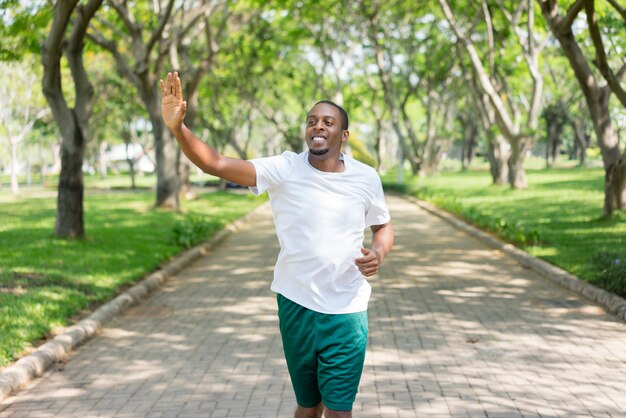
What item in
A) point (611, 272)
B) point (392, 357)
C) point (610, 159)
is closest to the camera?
point (392, 357)

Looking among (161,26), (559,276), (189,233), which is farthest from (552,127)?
(559,276)

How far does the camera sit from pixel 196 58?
29891 millimetres

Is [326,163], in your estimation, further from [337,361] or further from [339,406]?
[339,406]

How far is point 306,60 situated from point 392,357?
32875mm

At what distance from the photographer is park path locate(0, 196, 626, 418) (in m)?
5.42

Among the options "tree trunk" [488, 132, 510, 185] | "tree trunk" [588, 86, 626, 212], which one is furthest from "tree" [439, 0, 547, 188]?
"tree trunk" [488, 132, 510, 185]

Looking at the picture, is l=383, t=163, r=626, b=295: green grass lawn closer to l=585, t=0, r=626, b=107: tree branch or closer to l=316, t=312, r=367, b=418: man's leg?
l=585, t=0, r=626, b=107: tree branch

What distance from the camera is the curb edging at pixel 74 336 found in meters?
5.99

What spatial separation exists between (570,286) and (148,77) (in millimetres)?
12522

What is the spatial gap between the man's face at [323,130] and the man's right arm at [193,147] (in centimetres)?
28

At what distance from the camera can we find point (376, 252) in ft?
12.0

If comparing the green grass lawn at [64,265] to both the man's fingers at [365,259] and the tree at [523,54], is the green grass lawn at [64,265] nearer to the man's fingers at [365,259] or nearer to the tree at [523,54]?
the man's fingers at [365,259]

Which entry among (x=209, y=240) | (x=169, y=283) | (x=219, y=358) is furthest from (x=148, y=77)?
(x=219, y=358)

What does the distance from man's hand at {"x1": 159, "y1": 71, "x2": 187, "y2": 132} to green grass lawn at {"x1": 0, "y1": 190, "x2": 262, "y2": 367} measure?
3.64 meters
